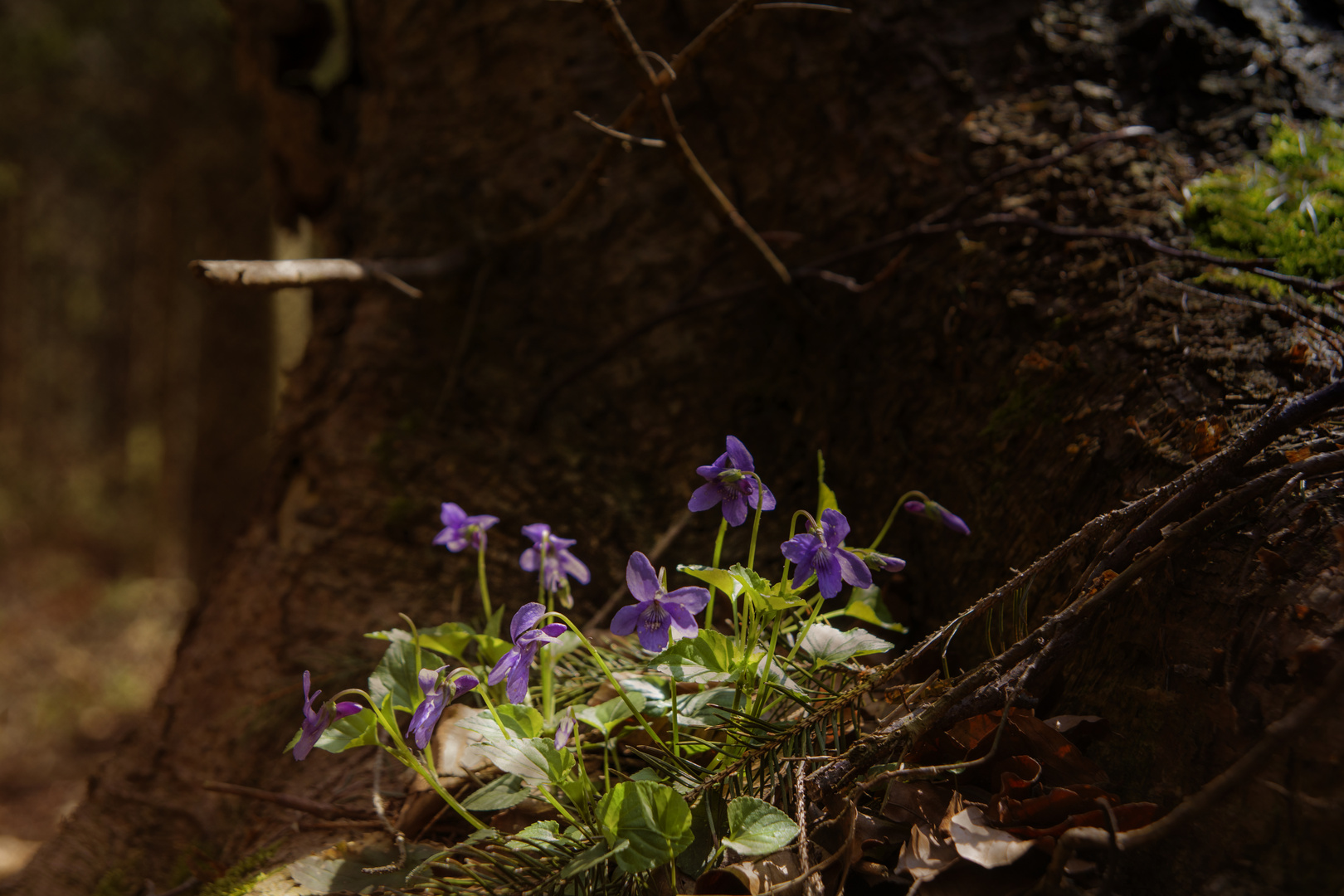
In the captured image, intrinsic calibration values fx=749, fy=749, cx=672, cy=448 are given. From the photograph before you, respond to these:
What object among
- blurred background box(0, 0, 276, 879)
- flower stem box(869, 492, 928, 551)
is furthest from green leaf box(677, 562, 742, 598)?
blurred background box(0, 0, 276, 879)

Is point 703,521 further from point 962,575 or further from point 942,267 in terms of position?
point 942,267

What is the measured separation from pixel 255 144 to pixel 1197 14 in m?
6.24

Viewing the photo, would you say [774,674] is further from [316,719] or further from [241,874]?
[241,874]

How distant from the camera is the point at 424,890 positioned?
1081 millimetres

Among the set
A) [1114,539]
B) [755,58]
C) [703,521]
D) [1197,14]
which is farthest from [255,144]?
[1114,539]

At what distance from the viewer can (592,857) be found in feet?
2.97

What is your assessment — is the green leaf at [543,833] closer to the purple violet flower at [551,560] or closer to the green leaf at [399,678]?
the green leaf at [399,678]

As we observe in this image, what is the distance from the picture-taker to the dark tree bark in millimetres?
1386

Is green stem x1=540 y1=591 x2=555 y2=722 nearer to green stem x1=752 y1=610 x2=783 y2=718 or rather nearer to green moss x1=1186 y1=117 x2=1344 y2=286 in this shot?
green stem x1=752 y1=610 x2=783 y2=718

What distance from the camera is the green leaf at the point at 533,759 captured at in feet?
3.37

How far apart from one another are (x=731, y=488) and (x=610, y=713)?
41 centimetres

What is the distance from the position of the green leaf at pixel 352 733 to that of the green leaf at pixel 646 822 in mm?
397

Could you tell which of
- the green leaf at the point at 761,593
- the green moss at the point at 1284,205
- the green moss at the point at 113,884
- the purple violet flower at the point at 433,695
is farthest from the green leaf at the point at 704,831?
the green moss at the point at 113,884

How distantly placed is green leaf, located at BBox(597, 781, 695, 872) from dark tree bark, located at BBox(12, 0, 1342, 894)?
608 millimetres
